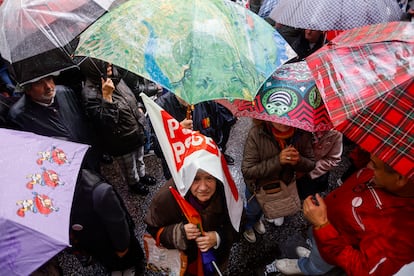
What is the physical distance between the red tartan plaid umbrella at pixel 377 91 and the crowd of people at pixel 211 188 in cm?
14

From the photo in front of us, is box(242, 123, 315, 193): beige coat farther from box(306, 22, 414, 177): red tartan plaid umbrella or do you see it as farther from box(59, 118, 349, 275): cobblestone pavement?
box(59, 118, 349, 275): cobblestone pavement

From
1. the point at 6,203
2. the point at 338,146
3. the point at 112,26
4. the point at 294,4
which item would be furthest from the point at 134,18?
the point at 338,146

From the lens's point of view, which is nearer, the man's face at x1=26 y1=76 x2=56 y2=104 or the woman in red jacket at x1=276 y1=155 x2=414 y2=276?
the woman in red jacket at x1=276 y1=155 x2=414 y2=276

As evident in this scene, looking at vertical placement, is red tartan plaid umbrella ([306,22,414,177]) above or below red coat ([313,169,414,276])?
above

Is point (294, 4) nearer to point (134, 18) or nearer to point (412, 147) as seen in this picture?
point (134, 18)

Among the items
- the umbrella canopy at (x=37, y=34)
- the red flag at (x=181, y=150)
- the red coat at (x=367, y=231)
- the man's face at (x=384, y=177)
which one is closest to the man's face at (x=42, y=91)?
the umbrella canopy at (x=37, y=34)

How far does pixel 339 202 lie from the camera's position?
90.1 inches

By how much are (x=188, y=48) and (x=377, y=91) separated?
3.88 ft

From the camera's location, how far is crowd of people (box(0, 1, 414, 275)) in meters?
1.91

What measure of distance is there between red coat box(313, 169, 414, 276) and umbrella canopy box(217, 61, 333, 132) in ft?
1.86

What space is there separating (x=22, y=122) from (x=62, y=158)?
1.17 metres

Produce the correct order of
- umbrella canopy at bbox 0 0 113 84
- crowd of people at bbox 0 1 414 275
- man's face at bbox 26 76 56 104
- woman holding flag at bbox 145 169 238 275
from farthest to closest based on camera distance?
man's face at bbox 26 76 56 104, umbrella canopy at bbox 0 0 113 84, woman holding flag at bbox 145 169 238 275, crowd of people at bbox 0 1 414 275

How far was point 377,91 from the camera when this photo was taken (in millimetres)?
1604

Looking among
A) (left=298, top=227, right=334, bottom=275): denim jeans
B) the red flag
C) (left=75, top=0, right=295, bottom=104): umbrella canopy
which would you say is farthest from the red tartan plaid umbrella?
(left=298, top=227, right=334, bottom=275): denim jeans
